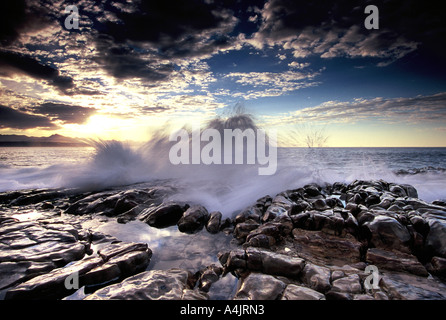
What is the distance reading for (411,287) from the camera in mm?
2049

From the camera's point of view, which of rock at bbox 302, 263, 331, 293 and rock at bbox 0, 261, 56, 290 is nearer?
rock at bbox 302, 263, 331, 293

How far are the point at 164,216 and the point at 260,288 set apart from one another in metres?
3.17

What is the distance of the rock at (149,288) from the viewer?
199cm

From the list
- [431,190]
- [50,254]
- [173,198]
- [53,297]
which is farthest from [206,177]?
[431,190]

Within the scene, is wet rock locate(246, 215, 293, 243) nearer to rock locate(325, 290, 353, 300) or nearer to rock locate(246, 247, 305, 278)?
rock locate(246, 247, 305, 278)

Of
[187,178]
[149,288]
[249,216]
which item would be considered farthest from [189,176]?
[149,288]

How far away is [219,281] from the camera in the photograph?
7.97 ft

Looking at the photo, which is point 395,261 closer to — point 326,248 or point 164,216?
point 326,248

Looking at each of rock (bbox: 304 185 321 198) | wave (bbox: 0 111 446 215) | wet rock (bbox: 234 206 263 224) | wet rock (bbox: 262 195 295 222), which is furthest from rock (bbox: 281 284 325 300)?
rock (bbox: 304 185 321 198)

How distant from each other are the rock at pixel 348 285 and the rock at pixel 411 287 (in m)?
0.27

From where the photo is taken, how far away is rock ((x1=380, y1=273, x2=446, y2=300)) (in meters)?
1.92

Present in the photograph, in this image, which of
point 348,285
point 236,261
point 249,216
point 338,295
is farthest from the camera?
point 249,216

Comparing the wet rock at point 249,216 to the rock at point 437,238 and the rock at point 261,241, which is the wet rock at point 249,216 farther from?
the rock at point 437,238

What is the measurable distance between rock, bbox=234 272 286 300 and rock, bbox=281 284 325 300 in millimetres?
64
